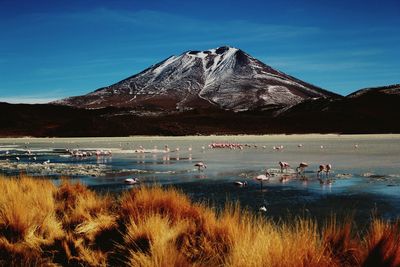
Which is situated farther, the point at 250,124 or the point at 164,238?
the point at 250,124

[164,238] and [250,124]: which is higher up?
[250,124]

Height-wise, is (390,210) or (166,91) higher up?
(166,91)

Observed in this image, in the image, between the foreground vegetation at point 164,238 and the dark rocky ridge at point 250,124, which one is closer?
the foreground vegetation at point 164,238

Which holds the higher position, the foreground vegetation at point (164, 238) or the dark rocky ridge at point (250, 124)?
the dark rocky ridge at point (250, 124)

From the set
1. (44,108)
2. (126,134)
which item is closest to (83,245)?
(126,134)

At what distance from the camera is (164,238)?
4.76 metres

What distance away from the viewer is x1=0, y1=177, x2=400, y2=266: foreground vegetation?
12.3 ft

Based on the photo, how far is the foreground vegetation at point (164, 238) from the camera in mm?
3748

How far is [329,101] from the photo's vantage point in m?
95.4

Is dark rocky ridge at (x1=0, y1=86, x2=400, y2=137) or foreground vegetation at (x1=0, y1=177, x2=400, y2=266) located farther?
dark rocky ridge at (x1=0, y1=86, x2=400, y2=137)

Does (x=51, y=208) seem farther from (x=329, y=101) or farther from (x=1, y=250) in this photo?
(x=329, y=101)

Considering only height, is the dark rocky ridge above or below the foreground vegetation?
above

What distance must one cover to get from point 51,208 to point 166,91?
610 feet

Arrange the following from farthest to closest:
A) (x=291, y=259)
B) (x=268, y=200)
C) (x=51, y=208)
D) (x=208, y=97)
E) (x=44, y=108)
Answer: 1. (x=208, y=97)
2. (x=44, y=108)
3. (x=268, y=200)
4. (x=51, y=208)
5. (x=291, y=259)
